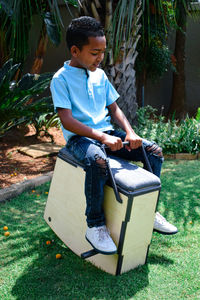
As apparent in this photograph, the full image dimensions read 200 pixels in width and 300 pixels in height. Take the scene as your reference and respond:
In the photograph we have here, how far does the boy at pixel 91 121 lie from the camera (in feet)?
6.54

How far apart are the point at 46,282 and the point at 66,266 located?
205mm

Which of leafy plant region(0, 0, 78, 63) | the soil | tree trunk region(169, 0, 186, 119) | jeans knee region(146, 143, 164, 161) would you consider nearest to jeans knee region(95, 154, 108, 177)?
jeans knee region(146, 143, 164, 161)

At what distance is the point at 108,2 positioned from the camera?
4.38 m

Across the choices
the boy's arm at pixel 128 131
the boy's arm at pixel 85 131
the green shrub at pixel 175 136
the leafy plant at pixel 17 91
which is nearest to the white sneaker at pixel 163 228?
the boy's arm at pixel 128 131

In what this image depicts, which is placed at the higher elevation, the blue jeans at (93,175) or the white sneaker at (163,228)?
the blue jeans at (93,175)

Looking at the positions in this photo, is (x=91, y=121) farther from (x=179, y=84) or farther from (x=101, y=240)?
(x=179, y=84)

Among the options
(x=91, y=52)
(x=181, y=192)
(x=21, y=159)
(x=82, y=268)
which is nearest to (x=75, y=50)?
(x=91, y=52)

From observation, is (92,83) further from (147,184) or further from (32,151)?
(32,151)

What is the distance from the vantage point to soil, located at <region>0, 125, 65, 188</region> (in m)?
3.93

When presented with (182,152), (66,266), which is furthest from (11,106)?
(182,152)

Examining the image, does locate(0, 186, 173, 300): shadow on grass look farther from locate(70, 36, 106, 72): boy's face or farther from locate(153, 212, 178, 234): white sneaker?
locate(70, 36, 106, 72): boy's face

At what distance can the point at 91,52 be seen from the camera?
2174 millimetres

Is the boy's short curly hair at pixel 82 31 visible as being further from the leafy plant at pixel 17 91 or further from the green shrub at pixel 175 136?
the green shrub at pixel 175 136

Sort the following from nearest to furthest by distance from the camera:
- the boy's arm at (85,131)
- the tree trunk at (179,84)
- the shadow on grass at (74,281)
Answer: the shadow on grass at (74,281)
the boy's arm at (85,131)
the tree trunk at (179,84)
